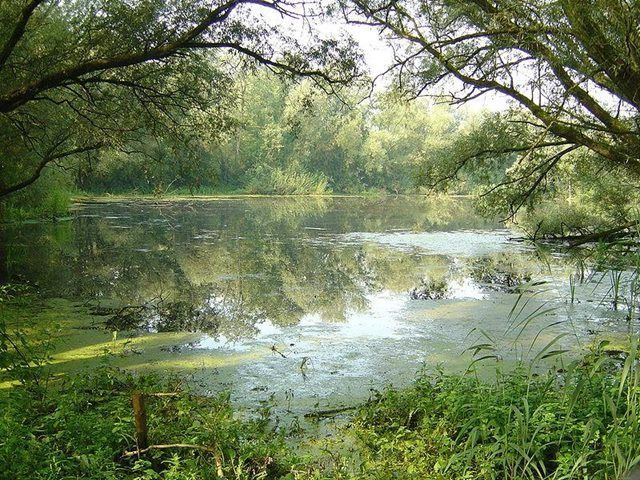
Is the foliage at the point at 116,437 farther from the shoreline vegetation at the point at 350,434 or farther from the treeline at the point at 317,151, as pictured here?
the treeline at the point at 317,151

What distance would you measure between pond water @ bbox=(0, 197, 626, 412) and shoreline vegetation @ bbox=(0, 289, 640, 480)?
43cm

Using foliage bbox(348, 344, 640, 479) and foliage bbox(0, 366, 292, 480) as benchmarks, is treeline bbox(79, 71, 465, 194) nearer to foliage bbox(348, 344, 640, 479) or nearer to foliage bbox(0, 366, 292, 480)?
foliage bbox(0, 366, 292, 480)

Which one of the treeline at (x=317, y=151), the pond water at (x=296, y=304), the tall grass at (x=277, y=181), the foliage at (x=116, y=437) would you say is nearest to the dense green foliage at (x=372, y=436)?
the foliage at (x=116, y=437)

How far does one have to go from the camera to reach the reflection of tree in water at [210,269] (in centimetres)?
731

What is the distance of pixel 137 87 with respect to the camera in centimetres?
602

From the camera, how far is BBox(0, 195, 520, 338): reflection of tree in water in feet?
24.0

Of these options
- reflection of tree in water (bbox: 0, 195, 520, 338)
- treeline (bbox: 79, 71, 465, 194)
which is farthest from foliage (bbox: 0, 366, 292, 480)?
treeline (bbox: 79, 71, 465, 194)

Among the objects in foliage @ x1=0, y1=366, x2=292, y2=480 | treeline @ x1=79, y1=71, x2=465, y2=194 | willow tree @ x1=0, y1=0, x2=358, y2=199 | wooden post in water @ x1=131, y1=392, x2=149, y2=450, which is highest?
treeline @ x1=79, y1=71, x2=465, y2=194

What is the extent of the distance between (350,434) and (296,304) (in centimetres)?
427

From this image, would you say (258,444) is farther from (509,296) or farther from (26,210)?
(26,210)

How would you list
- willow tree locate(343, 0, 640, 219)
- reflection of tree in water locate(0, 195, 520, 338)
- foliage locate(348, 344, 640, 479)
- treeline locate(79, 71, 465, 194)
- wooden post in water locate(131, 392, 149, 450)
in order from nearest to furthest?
foliage locate(348, 344, 640, 479) < wooden post in water locate(131, 392, 149, 450) < willow tree locate(343, 0, 640, 219) < reflection of tree in water locate(0, 195, 520, 338) < treeline locate(79, 71, 465, 194)

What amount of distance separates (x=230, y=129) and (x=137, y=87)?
4.72 feet

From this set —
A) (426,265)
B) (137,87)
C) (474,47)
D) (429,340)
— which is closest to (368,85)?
(474,47)

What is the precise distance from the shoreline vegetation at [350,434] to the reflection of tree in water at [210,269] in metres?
2.72
